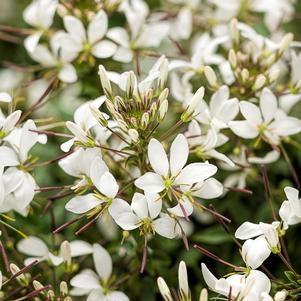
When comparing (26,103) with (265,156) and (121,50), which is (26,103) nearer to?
(121,50)

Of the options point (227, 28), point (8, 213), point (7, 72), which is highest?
point (227, 28)

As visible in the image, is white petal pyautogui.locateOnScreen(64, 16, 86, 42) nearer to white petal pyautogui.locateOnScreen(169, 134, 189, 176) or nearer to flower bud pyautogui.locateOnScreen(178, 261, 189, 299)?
white petal pyautogui.locateOnScreen(169, 134, 189, 176)

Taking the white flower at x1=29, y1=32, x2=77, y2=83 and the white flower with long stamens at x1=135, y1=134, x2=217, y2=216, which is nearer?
the white flower with long stamens at x1=135, y1=134, x2=217, y2=216

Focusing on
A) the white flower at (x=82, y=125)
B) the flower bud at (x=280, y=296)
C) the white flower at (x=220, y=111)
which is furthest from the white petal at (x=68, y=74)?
the flower bud at (x=280, y=296)

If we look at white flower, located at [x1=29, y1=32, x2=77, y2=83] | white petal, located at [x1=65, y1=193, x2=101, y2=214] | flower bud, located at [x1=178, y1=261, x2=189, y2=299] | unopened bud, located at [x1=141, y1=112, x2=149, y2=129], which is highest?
unopened bud, located at [x1=141, y1=112, x2=149, y2=129]

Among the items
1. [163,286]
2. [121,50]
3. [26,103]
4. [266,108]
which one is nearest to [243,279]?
[163,286]

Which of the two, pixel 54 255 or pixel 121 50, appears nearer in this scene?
pixel 54 255

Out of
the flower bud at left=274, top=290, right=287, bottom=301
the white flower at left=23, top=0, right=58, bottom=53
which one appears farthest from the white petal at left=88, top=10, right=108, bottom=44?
the flower bud at left=274, top=290, right=287, bottom=301

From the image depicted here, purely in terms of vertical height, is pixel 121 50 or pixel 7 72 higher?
pixel 121 50

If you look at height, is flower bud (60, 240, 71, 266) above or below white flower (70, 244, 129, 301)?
above
